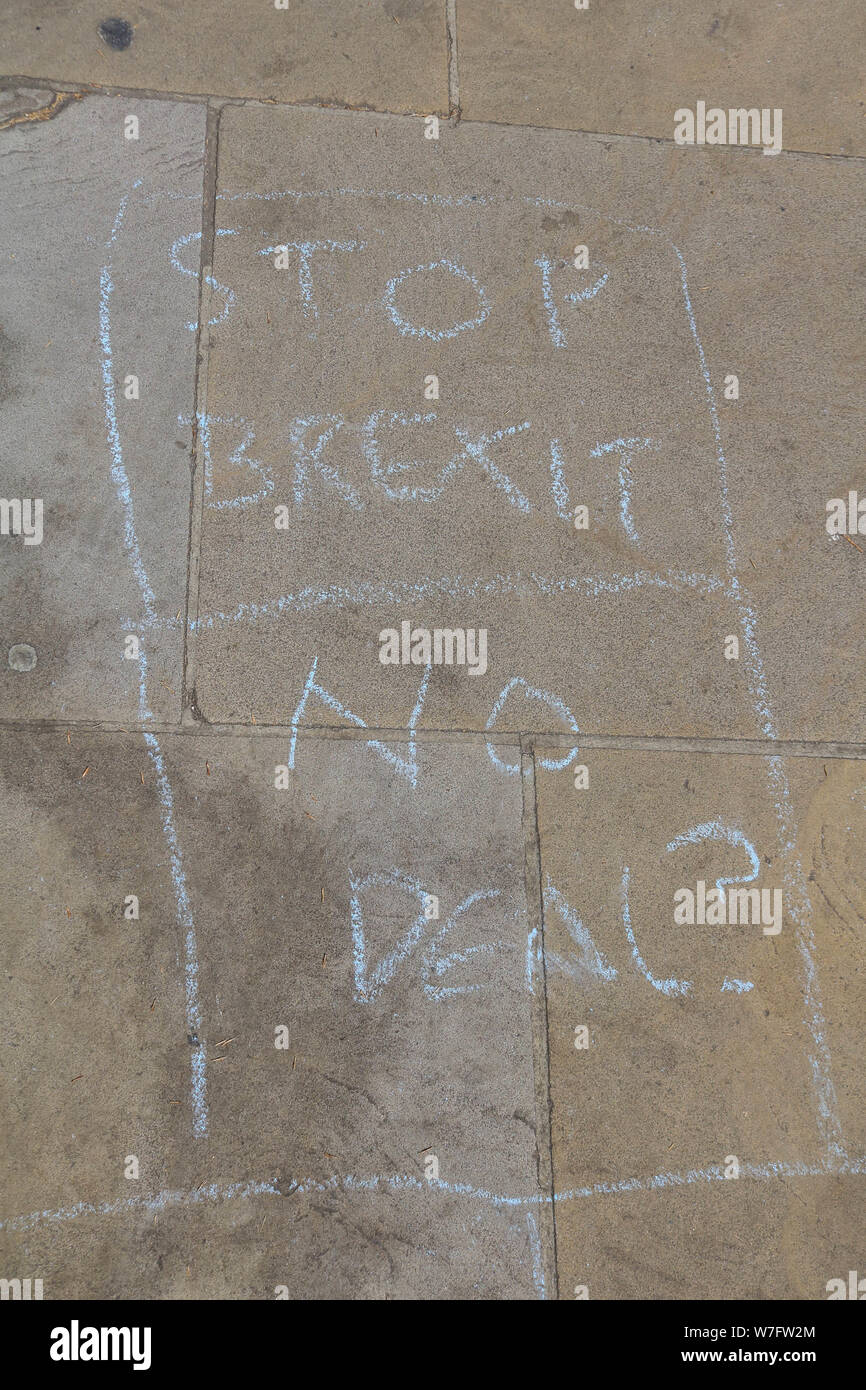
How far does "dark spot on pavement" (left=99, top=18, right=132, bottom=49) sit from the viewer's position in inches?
156

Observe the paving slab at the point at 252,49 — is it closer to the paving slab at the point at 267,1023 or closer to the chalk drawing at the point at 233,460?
the chalk drawing at the point at 233,460

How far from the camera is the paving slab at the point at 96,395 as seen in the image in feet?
11.6

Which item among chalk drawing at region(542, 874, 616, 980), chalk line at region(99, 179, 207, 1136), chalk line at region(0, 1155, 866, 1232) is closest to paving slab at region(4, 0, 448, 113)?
chalk line at region(99, 179, 207, 1136)

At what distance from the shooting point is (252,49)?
4020 millimetres

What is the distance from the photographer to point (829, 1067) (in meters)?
3.60

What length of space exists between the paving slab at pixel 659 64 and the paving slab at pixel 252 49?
249 mm

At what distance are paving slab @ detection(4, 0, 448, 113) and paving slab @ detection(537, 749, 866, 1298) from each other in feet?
11.3

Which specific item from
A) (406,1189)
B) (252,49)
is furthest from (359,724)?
(252,49)

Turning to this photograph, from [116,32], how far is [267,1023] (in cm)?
464

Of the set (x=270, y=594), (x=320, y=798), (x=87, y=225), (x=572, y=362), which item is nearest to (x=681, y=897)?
(x=320, y=798)

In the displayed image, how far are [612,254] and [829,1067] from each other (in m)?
3.90

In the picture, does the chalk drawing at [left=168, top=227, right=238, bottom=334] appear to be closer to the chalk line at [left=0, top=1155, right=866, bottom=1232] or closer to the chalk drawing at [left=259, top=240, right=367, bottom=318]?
the chalk drawing at [left=259, top=240, right=367, bottom=318]

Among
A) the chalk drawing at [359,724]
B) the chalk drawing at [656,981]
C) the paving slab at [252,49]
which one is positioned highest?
Result: the paving slab at [252,49]

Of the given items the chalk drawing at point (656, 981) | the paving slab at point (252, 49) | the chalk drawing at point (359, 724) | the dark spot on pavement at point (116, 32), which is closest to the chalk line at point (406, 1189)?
the chalk drawing at point (656, 981)
